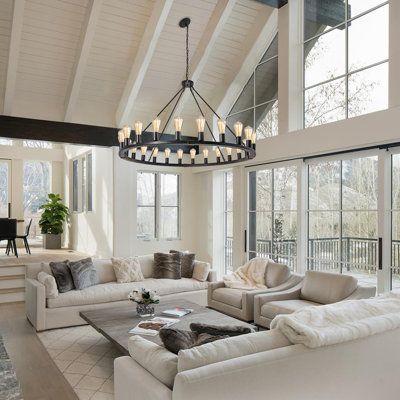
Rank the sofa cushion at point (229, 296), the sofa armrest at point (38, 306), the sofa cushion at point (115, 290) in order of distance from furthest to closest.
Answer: the sofa cushion at point (229, 296), the sofa cushion at point (115, 290), the sofa armrest at point (38, 306)

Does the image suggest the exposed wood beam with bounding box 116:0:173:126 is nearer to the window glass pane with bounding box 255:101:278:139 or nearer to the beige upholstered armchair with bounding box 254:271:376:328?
the window glass pane with bounding box 255:101:278:139

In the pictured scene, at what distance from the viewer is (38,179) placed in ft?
38.4

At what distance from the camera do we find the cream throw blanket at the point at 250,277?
583 cm

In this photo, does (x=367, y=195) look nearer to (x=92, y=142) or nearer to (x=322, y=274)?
(x=322, y=274)

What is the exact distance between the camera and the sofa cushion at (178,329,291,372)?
7.09 ft

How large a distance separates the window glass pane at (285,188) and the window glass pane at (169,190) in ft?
8.38

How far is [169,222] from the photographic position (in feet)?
28.0

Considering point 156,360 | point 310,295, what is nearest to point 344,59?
point 310,295

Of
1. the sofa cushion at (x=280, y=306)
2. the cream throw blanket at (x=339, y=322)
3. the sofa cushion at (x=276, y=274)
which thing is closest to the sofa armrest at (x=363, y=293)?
the sofa cushion at (x=280, y=306)

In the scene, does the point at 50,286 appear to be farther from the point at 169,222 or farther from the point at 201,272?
the point at 169,222

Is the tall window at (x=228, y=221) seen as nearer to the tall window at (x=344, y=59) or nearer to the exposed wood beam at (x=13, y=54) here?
the tall window at (x=344, y=59)

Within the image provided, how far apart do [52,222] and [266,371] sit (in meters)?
9.29

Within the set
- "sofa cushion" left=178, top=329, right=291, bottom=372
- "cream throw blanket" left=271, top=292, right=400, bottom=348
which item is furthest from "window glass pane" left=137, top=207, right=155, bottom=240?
"sofa cushion" left=178, top=329, right=291, bottom=372

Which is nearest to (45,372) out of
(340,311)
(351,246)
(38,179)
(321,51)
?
(340,311)
